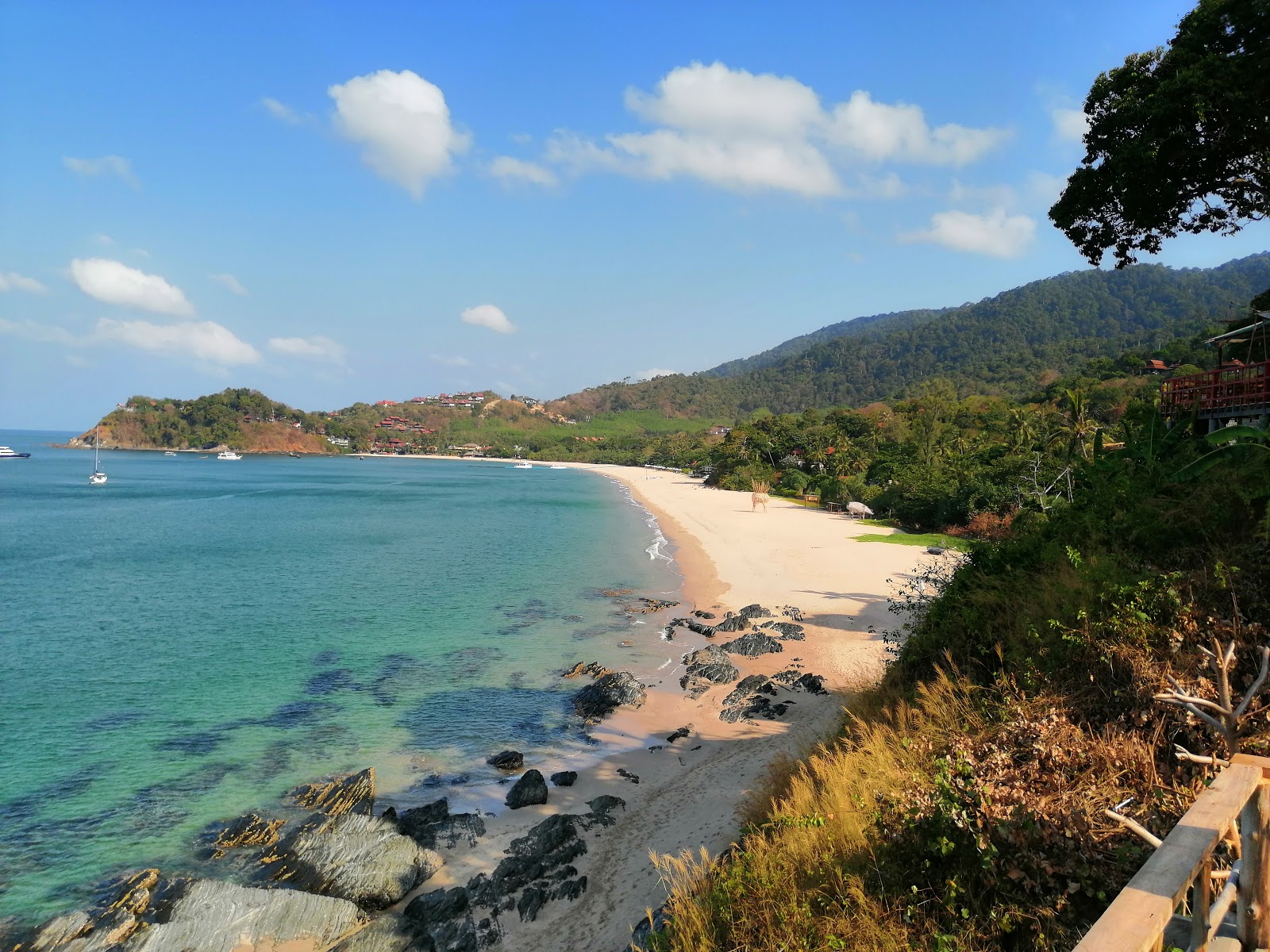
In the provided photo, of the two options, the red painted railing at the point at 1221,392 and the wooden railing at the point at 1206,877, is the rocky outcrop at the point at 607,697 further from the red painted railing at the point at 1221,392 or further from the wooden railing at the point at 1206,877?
the wooden railing at the point at 1206,877

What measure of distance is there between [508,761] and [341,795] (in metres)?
3.35

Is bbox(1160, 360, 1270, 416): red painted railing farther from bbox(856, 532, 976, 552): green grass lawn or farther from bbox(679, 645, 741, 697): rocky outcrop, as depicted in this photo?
bbox(856, 532, 976, 552): green grass lawn

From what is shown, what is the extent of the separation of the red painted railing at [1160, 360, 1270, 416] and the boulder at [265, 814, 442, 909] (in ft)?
52.1

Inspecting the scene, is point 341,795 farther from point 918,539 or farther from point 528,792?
point 918,539

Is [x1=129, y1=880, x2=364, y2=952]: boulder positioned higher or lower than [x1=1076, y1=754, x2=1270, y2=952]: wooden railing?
lower

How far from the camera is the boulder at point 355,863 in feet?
33.4

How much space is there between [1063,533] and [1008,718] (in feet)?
15.8

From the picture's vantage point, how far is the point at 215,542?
155 ft

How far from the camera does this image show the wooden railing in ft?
7.57

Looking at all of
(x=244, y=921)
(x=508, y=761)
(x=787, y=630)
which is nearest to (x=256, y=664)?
(x=508, y=761)

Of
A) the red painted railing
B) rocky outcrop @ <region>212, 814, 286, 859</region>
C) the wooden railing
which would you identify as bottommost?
rocky outcrop @ <region>212, 814, 286, 859</region>

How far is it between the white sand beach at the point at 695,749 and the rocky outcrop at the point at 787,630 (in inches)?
15.6

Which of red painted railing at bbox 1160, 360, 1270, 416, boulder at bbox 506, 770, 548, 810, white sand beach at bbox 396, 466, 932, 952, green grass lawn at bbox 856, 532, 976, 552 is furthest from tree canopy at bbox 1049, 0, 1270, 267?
green grass lawn at bbox 856, 532, 976, 552

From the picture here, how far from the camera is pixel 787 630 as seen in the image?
77.5ft
